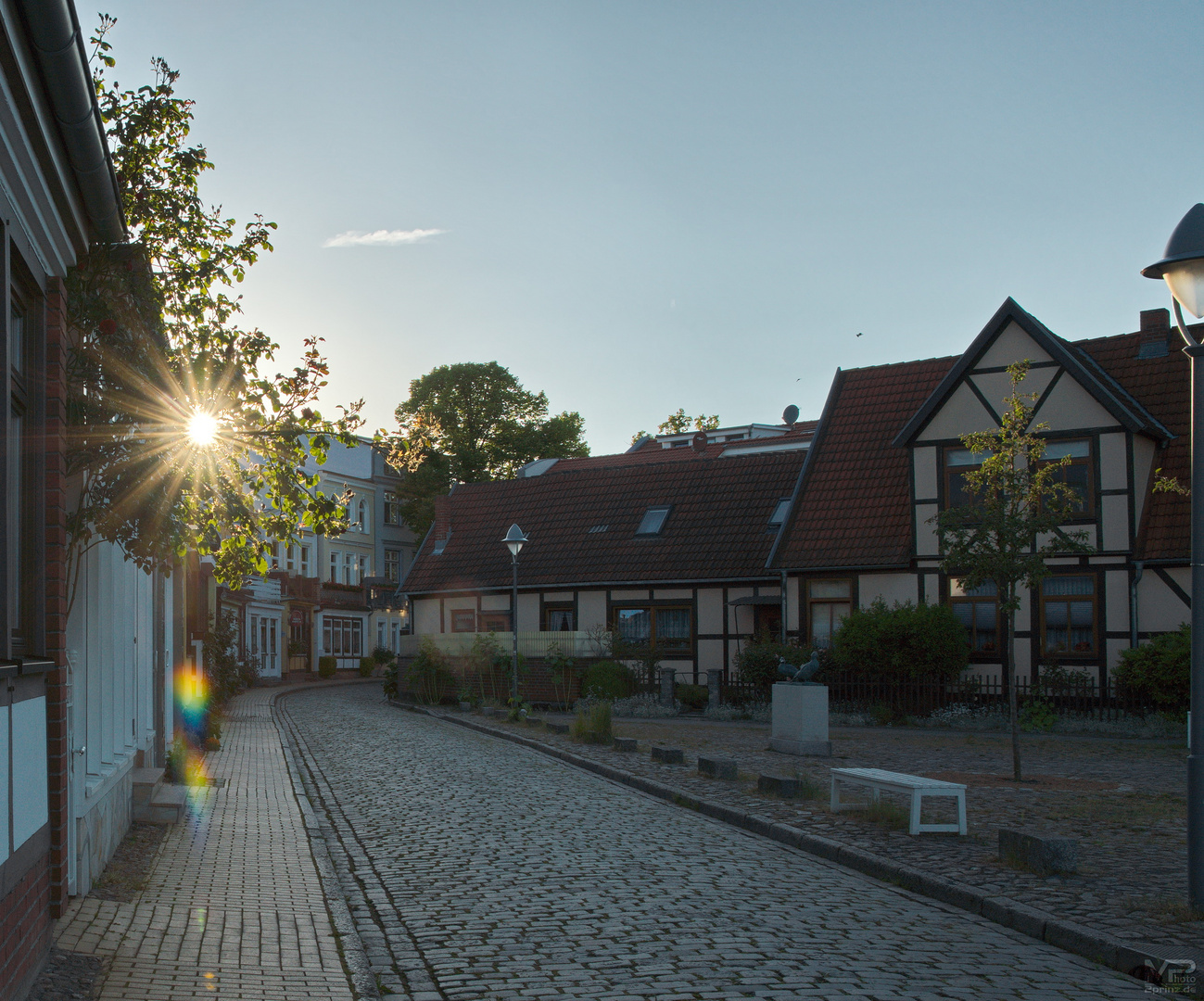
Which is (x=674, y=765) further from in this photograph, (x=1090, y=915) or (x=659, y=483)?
(x=659, y=483)

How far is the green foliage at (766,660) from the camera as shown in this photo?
25312 millimetres

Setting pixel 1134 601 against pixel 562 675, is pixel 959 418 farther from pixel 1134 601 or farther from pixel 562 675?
pixel 562 675

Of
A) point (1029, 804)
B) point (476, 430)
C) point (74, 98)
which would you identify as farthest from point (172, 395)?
point (476, 430)

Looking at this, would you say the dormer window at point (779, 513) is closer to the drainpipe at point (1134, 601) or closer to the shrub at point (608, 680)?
the shrub at point (608, 680)

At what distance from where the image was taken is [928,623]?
78.0ft

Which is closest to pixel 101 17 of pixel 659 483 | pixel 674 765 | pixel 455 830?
pixel 455 830

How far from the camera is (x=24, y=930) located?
5.04m

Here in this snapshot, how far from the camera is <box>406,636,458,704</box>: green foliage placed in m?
31.0

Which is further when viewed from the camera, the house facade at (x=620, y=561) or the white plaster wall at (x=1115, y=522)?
the house facade at (x=620, y=561)

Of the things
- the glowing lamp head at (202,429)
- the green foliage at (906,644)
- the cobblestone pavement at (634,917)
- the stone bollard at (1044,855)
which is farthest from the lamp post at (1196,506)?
the green foliage at (906,644)

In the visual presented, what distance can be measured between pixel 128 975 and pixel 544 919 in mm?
2403

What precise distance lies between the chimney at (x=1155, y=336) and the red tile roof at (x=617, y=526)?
30.5 ft

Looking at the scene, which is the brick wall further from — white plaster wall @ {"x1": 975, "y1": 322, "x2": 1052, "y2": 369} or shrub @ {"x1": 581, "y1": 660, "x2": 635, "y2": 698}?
white plaster wall @ {"x1": 975, "y1": 322, "x2": 1052, "y2": 369}

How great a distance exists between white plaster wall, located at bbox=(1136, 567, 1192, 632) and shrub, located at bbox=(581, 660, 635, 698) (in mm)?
11166
